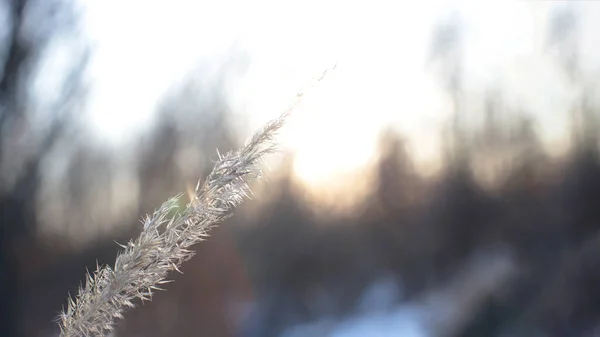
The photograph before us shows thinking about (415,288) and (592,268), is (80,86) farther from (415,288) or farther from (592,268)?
(592,268)

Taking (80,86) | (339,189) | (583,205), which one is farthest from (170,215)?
(583,205)

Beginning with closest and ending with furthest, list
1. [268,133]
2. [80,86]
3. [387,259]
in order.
Result: [268,133], [80,86], [387,259]

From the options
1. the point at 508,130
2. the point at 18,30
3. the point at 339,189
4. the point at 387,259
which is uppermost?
the point at 18,30

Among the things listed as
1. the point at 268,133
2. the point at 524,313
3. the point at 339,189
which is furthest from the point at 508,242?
the point at 268,133

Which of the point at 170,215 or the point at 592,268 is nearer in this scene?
the point at 170,215

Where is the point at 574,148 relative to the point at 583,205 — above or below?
above

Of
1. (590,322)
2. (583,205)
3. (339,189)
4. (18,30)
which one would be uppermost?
(18,30)

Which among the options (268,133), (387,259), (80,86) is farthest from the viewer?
(387,259)

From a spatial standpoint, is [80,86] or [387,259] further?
[387,259]

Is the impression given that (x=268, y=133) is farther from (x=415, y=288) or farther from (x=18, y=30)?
(x=18, y=30)
